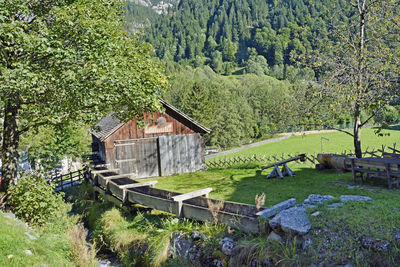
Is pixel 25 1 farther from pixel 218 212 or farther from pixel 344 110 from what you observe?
pixel 344 110

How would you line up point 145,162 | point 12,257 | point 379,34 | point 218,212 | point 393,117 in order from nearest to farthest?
1. point 12,257
2. point 218,212
3. point 379,34
4. point 393,117
5. point 145,162

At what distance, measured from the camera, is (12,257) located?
5.89 metres

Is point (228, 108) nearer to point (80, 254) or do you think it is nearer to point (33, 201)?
point (33, 201)

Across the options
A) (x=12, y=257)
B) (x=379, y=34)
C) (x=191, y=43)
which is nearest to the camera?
(x=12, y=257)

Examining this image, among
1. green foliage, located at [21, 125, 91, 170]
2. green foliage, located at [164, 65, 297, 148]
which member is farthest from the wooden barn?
green foliage, located at [164, 65, 297, 148]

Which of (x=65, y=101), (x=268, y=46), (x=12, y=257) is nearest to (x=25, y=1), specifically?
(x=65, y=101)

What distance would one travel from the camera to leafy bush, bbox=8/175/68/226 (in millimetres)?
8961

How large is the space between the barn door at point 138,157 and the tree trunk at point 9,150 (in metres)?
8.73

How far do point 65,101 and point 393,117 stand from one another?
14.0 metres

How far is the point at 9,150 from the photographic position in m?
9.55

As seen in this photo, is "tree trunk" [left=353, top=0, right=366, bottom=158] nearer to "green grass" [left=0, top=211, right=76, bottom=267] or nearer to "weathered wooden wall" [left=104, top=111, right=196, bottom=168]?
"weathered wooden wall" [left=104, top=111, right=196, bottom=168]

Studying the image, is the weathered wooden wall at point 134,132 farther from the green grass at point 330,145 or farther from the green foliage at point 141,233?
the green grass at point 330,145

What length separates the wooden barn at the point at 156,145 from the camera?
60.4 ft

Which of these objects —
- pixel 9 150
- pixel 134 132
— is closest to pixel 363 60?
pixel 134 132
